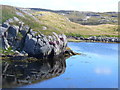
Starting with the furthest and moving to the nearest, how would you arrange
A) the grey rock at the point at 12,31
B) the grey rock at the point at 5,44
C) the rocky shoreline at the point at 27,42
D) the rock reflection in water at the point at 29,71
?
the grey rock at the point at 12,31
the grey rock at the point at 5,44
the rocky shoreline at the point at 27,42
the rock reflection in water at the point at 29,71

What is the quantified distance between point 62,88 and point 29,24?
55.3 m

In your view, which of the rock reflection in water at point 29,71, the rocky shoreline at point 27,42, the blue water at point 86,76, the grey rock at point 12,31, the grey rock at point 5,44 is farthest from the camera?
the grey rock at point 12,31

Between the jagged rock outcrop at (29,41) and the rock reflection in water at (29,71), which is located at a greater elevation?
the jagged rock outcrop at (29,41)

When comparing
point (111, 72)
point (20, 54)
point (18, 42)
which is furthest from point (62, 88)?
point (18, 42)

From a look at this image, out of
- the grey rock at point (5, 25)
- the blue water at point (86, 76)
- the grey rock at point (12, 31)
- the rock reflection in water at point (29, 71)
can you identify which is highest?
the grey rock at point (5, 25)

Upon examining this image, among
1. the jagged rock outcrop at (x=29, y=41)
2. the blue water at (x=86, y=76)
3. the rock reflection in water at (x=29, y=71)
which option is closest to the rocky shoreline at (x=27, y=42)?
the jagged rock outcrop at (x=29, y=41)

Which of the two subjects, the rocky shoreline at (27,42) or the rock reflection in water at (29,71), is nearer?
the rock reflection in water at (29,71)

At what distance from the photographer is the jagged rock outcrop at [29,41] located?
3565 inches

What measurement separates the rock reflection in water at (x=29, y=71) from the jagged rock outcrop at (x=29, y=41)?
5.16 m

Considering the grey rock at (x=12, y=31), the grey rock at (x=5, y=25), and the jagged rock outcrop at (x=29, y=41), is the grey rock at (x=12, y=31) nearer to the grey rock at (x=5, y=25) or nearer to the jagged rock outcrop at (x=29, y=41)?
the jagged rock outcrop at (x=29, y=41)

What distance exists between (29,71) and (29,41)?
2261 centimetres

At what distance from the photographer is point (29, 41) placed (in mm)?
92062

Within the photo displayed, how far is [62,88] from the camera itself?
56.8 meters

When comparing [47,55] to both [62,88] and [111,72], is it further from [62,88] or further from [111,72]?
[62,88]
